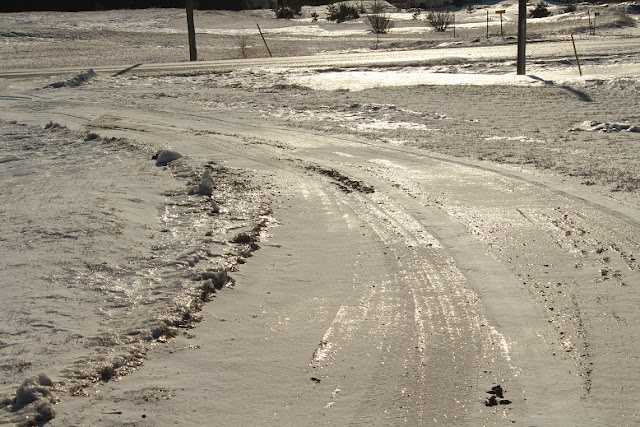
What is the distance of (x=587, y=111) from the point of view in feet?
49.6

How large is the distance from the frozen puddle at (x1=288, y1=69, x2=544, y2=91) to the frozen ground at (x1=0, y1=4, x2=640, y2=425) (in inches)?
109

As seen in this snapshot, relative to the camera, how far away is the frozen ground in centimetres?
505

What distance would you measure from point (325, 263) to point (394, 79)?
47.7 ft

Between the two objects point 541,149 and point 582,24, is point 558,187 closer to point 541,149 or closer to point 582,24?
point 541,149

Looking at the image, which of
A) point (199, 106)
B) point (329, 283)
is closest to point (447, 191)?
point (329, 283)

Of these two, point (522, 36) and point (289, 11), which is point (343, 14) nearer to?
point (289, 11)

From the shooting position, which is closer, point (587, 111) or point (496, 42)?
point (587, 111)

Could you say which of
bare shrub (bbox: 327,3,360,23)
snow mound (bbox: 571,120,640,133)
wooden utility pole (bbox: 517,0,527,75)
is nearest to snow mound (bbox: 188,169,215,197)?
snow mound (bbox: 571,120,640,133)

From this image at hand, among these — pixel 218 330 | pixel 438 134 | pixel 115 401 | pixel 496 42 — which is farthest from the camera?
pixel 496 42

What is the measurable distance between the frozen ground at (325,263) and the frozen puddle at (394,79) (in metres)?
2.76

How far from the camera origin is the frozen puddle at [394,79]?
65.7 ft

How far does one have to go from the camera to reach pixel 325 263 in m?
7.51

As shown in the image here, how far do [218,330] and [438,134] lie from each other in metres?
8.53

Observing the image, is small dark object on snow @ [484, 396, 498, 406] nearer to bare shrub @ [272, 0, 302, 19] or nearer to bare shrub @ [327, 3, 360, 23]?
bare shrub @ [327, 3, 360, 23]
